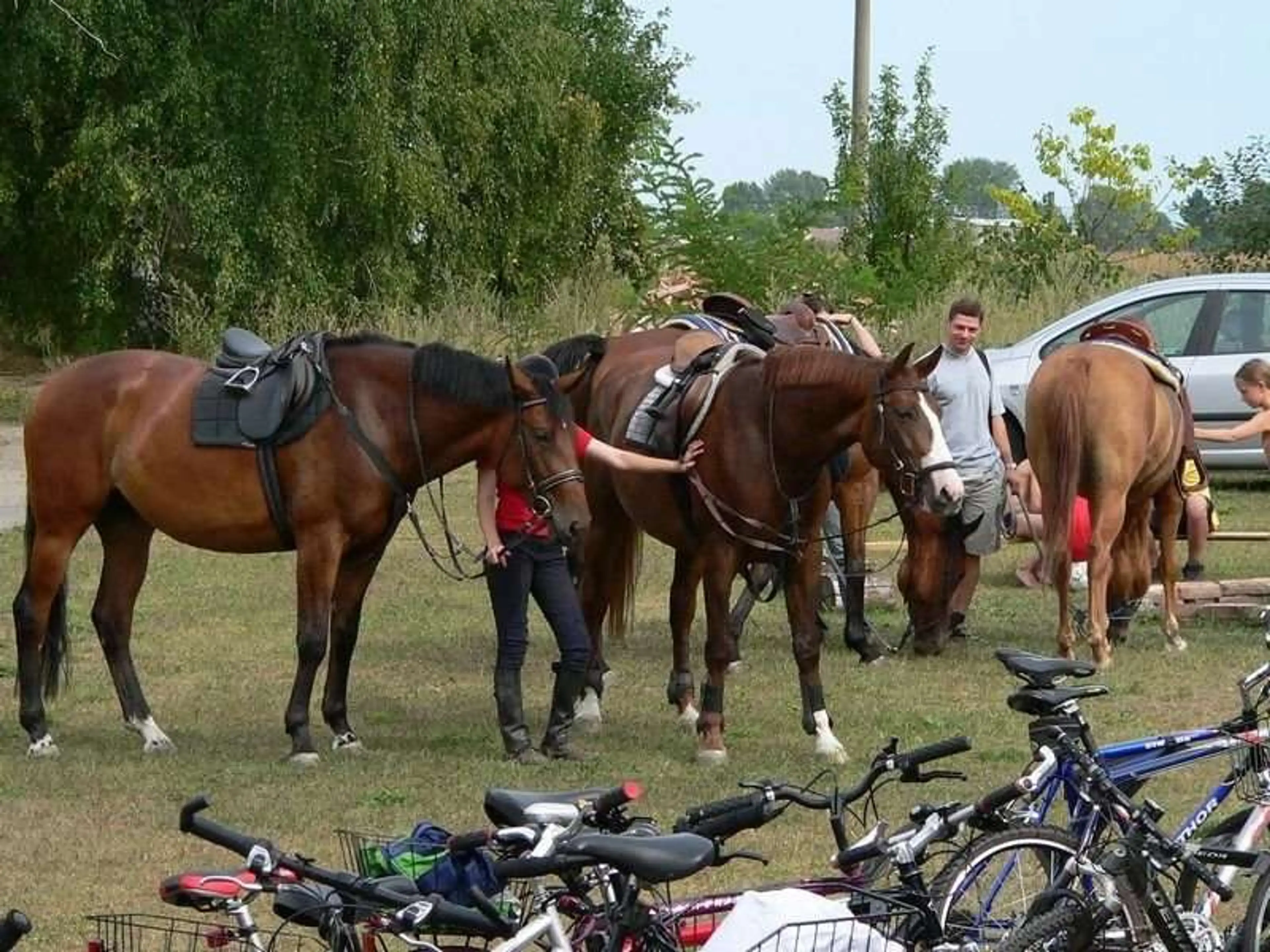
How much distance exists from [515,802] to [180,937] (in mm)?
2673

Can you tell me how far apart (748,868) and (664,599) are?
24.7ft

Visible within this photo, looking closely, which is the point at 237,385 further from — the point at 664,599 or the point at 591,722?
the point at 664,599

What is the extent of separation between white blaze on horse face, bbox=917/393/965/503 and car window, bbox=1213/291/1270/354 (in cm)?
1054

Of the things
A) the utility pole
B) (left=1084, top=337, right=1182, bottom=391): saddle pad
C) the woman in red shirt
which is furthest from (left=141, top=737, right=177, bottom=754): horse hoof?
the utility pole

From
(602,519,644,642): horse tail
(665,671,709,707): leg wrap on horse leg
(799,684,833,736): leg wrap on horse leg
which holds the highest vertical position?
(602,519,644,642): horse tail

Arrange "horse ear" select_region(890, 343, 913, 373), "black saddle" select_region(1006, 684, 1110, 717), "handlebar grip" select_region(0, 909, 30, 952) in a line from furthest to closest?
"horse ear" select_region(890, 343, 913, 373), "black saddle" select_region(1006, 684, 1110, 717), "handlebar grip" select_region(0, 909, 30, 952)

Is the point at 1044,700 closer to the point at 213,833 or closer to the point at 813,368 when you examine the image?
→ the point at 213,833

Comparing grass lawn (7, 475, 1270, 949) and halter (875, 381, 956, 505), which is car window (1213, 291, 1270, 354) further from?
halter (875, 381, 956, 505)

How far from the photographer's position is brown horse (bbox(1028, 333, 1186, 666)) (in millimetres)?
12500

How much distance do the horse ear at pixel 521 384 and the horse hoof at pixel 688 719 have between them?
196 centimetres

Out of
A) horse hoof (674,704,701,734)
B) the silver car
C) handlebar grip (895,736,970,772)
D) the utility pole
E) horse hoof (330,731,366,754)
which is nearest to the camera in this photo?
handlebar grip (895,736,970,772)

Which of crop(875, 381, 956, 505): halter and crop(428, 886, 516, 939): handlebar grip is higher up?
crop(875, 381, 956, 505): halter

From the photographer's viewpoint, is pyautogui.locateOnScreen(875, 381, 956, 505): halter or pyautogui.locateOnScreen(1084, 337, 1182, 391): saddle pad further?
pyautogui.locateOnScreen(1084, 337, 1182, 391): saddle pad

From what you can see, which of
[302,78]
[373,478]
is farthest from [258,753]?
[302,78]
